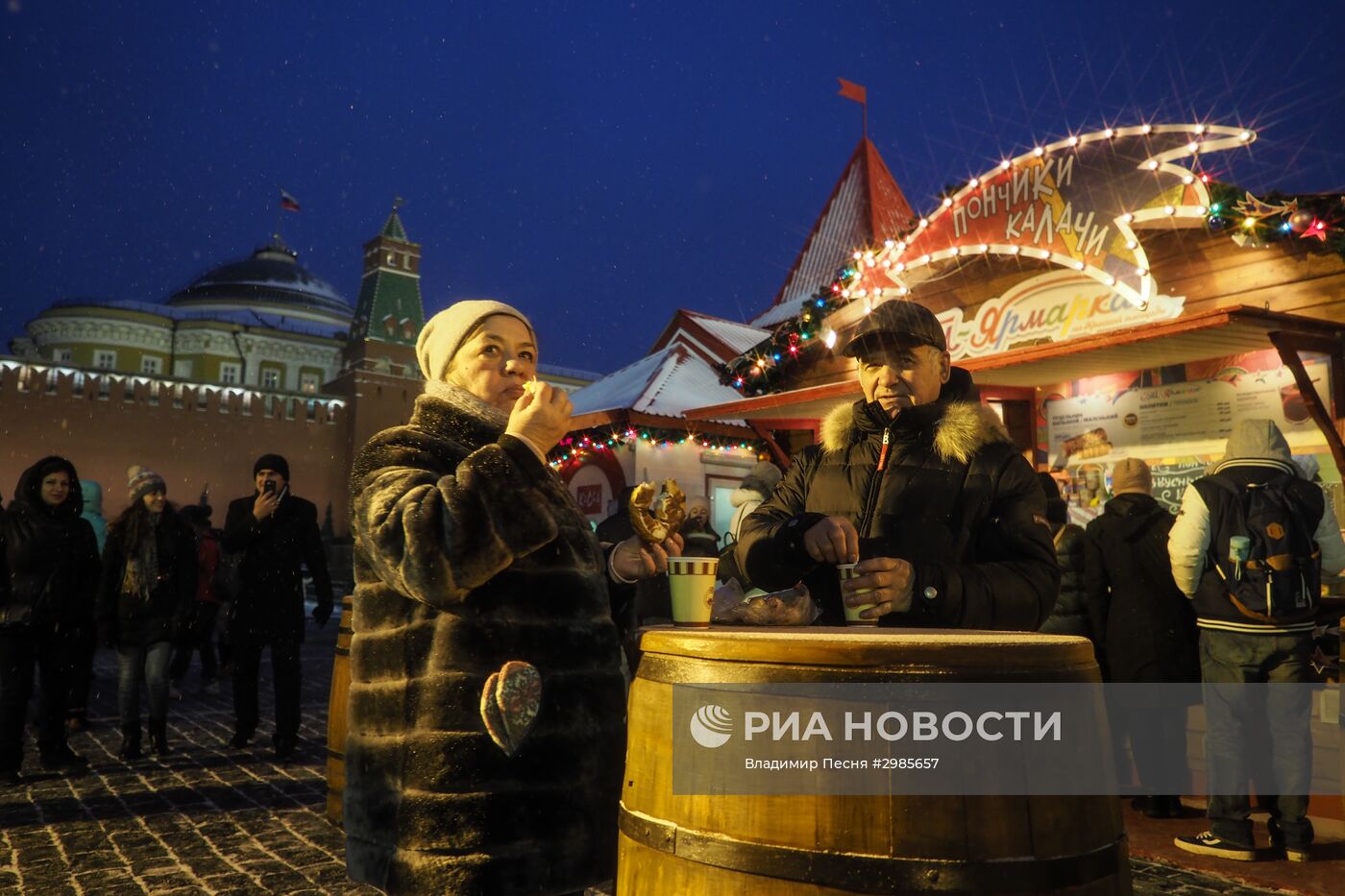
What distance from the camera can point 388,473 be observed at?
2.05m

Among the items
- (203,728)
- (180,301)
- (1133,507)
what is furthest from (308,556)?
(180,301)

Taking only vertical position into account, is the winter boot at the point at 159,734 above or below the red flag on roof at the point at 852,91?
below

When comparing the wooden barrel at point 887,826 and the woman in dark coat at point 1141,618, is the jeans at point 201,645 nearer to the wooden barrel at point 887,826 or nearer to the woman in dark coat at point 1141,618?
the woman in dark coat at point 1141,618

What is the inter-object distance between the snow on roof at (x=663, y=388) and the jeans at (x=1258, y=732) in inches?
334

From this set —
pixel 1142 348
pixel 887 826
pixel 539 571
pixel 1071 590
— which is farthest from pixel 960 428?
pixel 1142 348

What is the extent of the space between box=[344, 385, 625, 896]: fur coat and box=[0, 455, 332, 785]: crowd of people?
4.34 m

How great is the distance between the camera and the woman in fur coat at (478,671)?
192 cm

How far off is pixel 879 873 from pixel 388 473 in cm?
128

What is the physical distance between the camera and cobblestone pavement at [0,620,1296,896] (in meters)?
4.02

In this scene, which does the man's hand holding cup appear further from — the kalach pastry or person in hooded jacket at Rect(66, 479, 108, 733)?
person in hooded jacket at Rect(66, 479, 108, 733)

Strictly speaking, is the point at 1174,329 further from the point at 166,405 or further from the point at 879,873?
the point at 166,405

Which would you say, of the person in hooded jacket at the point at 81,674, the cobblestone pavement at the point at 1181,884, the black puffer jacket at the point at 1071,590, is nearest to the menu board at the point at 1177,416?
the black puffer jacket at the point at 1071,590

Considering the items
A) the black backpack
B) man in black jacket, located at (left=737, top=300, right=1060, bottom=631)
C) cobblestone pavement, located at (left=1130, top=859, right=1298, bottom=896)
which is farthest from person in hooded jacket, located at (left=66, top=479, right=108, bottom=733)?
the black backpack

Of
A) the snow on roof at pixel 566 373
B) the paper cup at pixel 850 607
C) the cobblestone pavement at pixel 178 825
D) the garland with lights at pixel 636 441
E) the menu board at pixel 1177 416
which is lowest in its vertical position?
the cobblestone pavement at pixel 178 825
